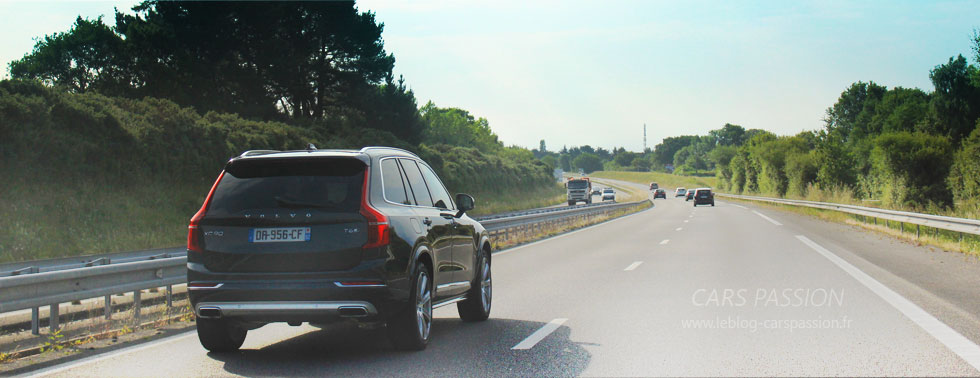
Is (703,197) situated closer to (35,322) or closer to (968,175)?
(968,175)

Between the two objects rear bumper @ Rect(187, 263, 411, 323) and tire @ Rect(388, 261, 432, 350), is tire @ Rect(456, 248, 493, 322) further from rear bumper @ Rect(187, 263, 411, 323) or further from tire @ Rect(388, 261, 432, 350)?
rear bumper @ Rect(187, 263, 411, 323)

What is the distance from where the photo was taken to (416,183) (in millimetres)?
8305

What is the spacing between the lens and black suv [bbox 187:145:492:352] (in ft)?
21.6

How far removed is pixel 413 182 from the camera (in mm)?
8211

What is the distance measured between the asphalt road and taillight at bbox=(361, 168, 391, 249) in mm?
988

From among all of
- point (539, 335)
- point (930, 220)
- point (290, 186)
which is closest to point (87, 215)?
point (290, 186)

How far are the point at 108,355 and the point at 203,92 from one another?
39988 millimetres

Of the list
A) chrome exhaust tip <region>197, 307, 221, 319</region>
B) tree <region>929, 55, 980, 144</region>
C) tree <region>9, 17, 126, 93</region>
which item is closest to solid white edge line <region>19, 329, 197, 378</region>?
chrome exhaust tip <region>197, 307, 221, 319</region>

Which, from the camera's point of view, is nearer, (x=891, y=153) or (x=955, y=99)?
(x=891, y=153)

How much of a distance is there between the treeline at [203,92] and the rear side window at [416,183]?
21454mm

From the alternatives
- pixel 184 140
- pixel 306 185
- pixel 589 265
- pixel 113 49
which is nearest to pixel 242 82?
pixel 113 49

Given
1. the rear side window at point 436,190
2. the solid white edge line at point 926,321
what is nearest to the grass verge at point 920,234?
the solid white edge line at point 926,321

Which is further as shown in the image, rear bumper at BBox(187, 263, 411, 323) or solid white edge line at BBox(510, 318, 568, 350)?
solid white edge line at BBox(510, 318, 568, 350)

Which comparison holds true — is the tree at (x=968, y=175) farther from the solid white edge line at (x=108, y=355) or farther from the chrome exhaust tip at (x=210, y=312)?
the chrome exhaust tip at (x=210, y=312)
